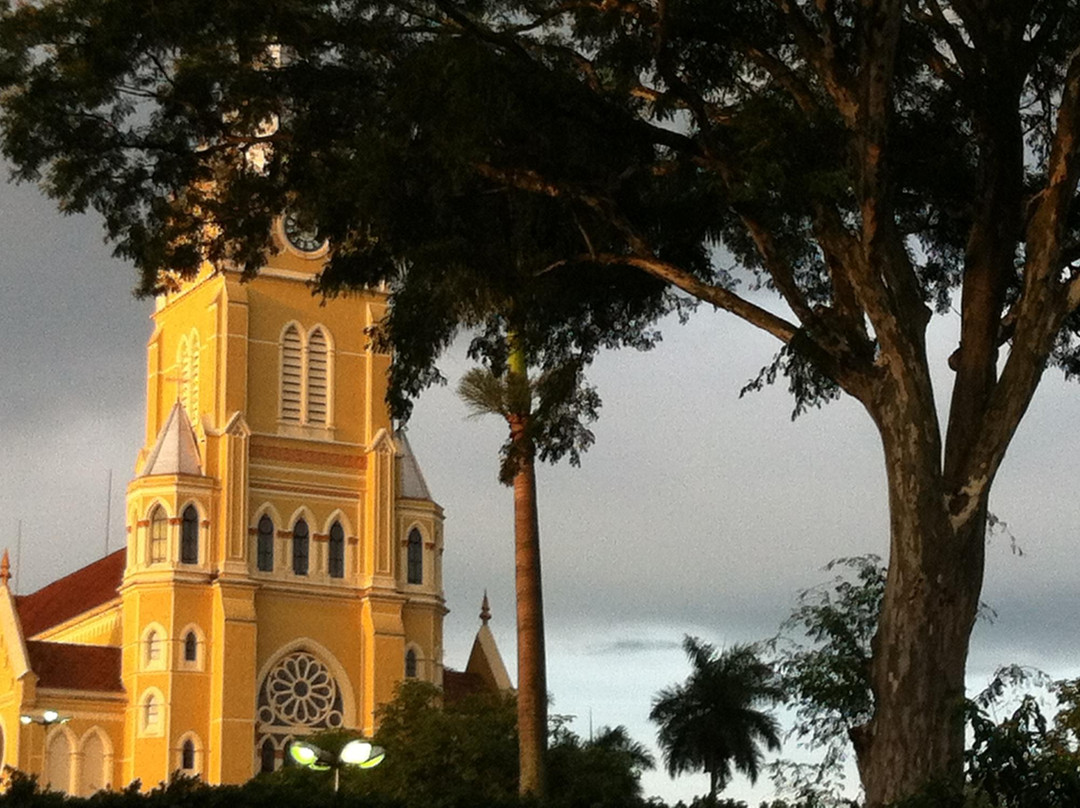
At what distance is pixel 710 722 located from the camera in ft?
201

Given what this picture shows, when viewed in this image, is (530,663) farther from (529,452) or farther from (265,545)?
(265,545)

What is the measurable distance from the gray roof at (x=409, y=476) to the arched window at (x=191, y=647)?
8.41 meters

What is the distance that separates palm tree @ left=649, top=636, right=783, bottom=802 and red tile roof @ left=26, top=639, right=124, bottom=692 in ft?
54.3

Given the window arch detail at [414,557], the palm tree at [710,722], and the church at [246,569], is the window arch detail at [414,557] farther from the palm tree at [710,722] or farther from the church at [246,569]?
the palm tree at [710,722]

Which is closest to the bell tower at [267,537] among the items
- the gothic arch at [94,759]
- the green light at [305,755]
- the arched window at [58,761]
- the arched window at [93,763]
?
the gothic arch at [94,759]

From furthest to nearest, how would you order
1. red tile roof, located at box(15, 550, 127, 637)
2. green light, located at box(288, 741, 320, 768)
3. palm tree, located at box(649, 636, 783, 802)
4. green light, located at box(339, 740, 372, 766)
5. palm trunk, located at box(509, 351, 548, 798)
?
red tile roof, located at box(15, 550, 127, 637)
palm tree, located at box(649, 636, 783, 802)
palm trunk, located at box(509, 351, 548, 798)
green light, located at box(288, 741, 320, 768)
green light, located at box(339, 740, 372, 766)

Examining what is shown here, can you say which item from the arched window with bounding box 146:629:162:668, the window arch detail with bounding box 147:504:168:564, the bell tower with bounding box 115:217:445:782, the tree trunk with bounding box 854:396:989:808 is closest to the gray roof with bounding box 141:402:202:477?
the bell tower with bounding box 115:217:445:782

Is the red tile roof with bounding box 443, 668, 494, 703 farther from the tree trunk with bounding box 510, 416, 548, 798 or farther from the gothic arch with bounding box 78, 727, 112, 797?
the tree trunk with bounding box 510, 416, 548, 798

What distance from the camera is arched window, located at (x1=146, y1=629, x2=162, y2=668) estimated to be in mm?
65875

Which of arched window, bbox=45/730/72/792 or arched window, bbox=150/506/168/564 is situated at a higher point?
arched window, bbox=150/506/168/564

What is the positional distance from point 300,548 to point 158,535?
4400 millimetres

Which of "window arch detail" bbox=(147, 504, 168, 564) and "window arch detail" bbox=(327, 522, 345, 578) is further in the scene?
"window arch detail" bbox=(327, 522, 345, 578)

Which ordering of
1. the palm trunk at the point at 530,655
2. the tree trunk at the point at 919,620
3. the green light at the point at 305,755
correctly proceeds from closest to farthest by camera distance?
the tree trunk at the point at 919,620 → the green light at the point at 305,755 → the palm trunk at the point at 530,655

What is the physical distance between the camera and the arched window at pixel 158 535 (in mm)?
66812
